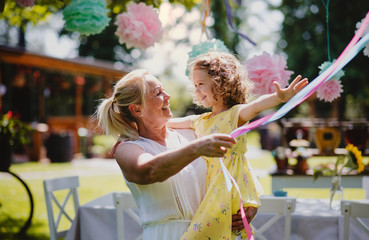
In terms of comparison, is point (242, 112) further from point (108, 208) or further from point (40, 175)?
point (40, 175)

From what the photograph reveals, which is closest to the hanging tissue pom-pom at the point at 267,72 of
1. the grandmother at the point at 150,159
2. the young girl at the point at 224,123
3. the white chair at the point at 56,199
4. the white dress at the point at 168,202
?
the young girl at the point at 224,123

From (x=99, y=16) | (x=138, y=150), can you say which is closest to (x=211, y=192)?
(x=138, y=150)

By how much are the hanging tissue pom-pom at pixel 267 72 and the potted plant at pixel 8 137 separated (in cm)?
334

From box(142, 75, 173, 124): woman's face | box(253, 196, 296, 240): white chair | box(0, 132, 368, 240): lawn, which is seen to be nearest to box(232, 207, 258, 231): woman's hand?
box(142, 75, 173, 124): woman's face

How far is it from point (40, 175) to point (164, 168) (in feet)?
25.3

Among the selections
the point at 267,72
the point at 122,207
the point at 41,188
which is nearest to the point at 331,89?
the point at 267,72

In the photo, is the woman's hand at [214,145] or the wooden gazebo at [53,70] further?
the wooden gazebo at [53,70]

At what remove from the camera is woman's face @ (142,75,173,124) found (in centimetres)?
180

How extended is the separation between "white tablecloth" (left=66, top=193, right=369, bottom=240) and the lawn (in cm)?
183

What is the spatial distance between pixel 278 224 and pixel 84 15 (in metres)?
1.95

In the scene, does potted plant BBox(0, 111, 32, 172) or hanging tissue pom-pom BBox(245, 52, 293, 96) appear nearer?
hanging tissue pom-pom BBox(245, 52, 293, 96)

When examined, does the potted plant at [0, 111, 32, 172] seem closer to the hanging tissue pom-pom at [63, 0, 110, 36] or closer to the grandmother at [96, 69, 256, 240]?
the hanging tissue pom-pom at [63, 0, 110, 36]

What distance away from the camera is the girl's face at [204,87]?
1890mm

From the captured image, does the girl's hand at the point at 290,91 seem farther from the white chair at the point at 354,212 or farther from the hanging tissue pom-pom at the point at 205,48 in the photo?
the white chair at the point at 354,212
